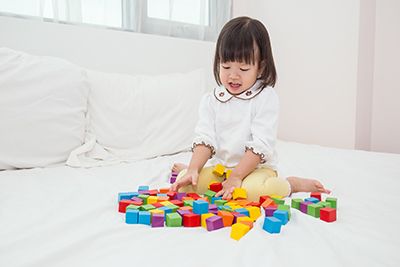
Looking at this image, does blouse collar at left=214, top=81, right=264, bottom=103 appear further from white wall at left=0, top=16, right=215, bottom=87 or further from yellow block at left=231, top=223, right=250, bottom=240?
white wall at left=0, top=16, right=215, bottom=87

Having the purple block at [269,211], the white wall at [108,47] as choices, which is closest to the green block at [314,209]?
the purple block at [269,211]

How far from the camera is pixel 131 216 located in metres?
0.75

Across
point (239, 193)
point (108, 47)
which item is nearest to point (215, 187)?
point (239, 193)

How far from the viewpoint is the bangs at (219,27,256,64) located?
3.48 feet

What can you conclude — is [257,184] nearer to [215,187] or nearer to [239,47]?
[215,187]

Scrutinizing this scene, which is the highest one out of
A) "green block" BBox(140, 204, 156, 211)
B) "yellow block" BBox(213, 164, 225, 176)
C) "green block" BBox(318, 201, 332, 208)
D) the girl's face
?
the girl's face

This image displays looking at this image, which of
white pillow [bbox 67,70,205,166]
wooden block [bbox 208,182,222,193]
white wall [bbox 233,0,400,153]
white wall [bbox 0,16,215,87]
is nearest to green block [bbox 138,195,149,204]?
wooden block [bbox 208,182,222,193]

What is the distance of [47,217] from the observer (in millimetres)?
765

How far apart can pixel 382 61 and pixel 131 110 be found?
1511mm

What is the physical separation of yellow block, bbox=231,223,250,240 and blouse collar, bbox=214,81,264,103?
21.8 inches

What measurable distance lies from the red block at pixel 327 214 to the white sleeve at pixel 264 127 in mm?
324

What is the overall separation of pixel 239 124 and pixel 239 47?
25 centimetres

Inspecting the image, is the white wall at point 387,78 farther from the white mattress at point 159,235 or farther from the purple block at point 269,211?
the purple block at point 269,211

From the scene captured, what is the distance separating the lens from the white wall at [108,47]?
1613mm
